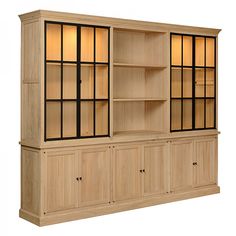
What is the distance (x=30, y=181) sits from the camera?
6.25 meters

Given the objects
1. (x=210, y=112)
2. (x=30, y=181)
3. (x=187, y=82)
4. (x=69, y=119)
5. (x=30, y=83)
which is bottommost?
(x=30, y=181)

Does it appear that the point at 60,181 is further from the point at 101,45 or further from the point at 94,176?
the point at 101,45

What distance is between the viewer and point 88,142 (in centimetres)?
643

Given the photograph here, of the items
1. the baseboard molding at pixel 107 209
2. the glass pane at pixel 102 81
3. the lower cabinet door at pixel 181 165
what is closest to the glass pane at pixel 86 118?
the glass pane at pixel 102 81

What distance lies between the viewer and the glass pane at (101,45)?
6.54 meters

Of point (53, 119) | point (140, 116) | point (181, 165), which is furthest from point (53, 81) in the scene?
point (181, 165)

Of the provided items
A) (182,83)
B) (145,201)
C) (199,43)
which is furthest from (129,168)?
(199,43)

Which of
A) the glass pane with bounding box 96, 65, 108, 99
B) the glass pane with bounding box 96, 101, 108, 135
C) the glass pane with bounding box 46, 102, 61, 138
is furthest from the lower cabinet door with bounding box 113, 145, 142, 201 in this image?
the glass pane with bounding box 46, 102, 61, 138

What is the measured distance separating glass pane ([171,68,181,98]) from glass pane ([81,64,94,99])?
1.44 metres

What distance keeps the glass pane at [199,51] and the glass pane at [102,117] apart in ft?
6.10

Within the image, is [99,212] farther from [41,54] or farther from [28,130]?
[41,54]

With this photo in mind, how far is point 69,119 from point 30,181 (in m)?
0.91

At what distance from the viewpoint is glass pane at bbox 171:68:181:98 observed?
7.45 meters

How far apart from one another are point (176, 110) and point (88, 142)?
1.70 metres
